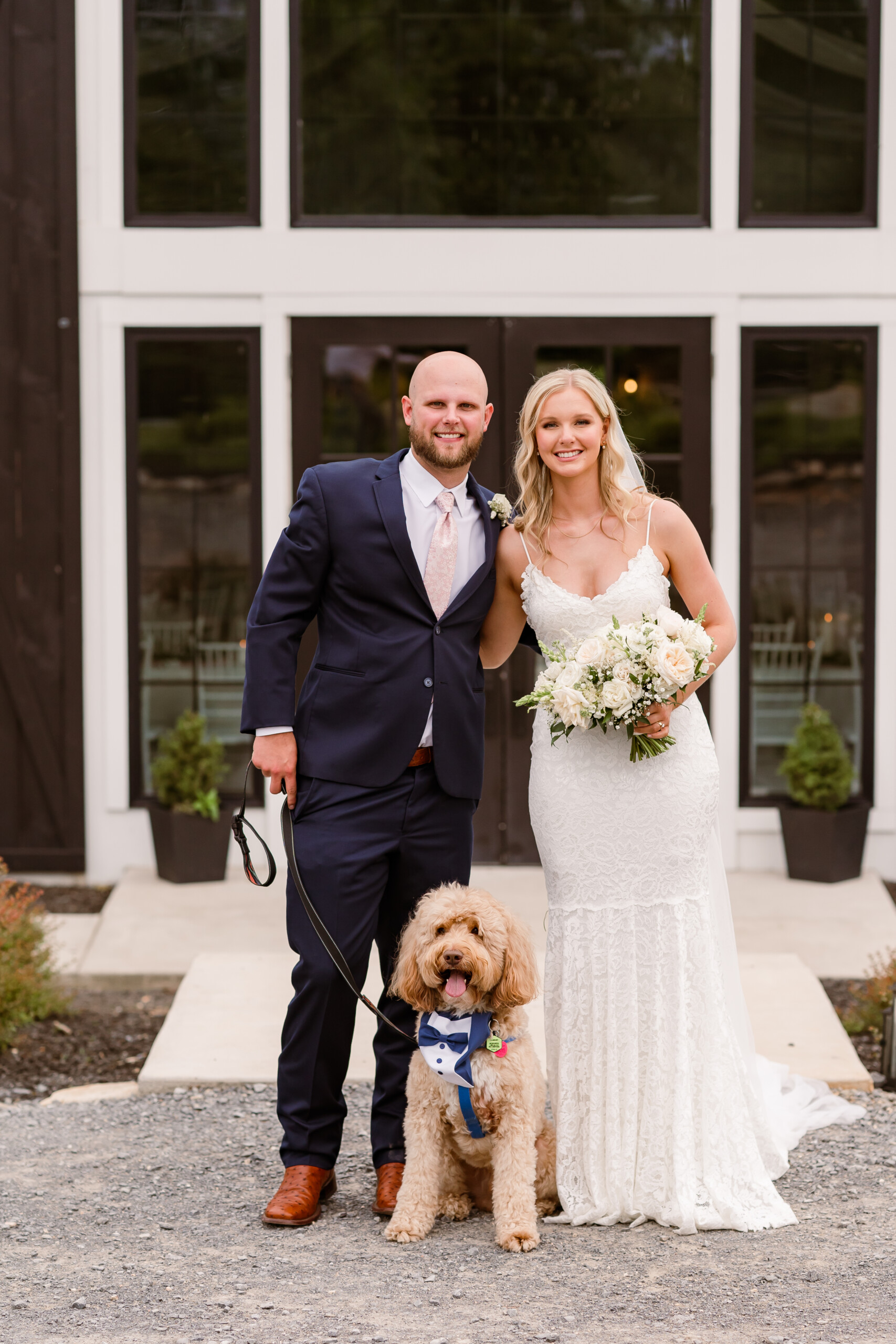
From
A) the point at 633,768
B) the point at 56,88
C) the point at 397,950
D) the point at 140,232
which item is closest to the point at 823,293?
the point at 140,232

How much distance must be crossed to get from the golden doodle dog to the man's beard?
43.9 inches

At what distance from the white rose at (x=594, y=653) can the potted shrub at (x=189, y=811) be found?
4.24 metres

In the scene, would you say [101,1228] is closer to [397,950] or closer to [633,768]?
[397,950]

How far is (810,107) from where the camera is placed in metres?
7.72

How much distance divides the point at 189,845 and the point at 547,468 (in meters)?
4.19

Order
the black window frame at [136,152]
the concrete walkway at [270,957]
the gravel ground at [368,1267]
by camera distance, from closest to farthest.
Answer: the gravel ground at [368,1267] < the concrete walkway at [270,957] < the black window frame at [136,152]

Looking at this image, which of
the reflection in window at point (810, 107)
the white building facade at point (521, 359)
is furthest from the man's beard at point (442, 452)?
the reflection in window at point (810, 107)

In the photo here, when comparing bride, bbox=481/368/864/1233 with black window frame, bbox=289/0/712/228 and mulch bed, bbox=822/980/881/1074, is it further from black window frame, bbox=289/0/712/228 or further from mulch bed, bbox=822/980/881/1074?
black window frame, bbox=289/0/712/228

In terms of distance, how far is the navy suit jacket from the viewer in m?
3.79

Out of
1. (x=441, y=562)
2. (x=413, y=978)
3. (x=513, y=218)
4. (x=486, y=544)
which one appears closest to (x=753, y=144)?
(x=513, y=218)

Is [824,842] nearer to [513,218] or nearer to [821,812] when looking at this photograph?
[821,812]

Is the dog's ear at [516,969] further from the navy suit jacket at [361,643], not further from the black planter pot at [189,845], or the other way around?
the black planter pot at [189,845]

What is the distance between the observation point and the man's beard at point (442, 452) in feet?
12.4

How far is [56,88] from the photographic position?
7551mm
